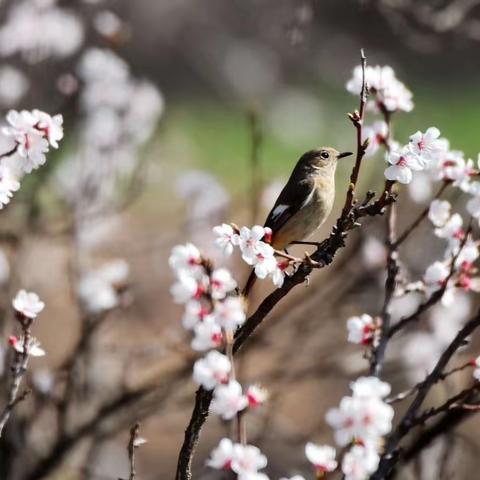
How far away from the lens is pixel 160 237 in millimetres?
6105

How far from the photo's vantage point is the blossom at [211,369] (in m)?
2.01

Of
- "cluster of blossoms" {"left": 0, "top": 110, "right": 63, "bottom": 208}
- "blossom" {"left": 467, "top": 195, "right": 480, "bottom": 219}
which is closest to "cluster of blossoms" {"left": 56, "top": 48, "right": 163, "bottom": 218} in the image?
"cluster of blossoms" {"left": 0, "top": 110, "right": 63, "bottom": 208}

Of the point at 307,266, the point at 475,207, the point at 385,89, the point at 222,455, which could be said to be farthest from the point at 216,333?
the point at 385,89

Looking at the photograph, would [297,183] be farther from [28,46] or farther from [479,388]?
Result: [28,46]

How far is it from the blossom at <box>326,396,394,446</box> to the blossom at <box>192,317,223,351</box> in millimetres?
286

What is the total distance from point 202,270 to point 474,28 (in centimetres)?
275

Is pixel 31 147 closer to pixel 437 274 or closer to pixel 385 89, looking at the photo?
pixel 385 89

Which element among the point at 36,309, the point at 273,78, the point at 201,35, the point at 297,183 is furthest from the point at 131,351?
the point at 201,35

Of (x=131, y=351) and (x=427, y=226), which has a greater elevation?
(x=427, y=226)

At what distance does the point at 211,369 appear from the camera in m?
2.02

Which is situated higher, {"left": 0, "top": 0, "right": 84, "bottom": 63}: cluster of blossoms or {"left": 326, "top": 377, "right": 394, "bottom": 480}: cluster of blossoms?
{"left": 0, "top": 0, "right": 84, "bottom": 63}: cluster of blossoms

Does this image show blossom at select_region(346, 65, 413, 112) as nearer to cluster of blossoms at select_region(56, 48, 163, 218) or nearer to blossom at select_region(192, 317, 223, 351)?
blossom at select_region(192, 317, 223, 351)

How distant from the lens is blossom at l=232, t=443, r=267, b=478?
2.09 m

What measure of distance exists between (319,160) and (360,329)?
130cm
